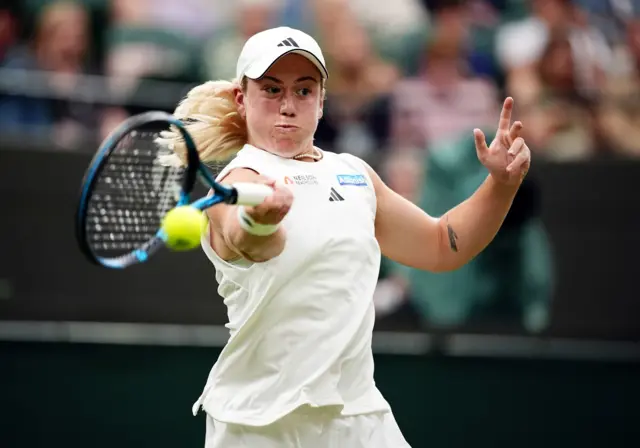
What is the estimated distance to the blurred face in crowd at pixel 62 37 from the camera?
7125 millimetres

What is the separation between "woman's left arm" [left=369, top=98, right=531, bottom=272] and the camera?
3.85 m

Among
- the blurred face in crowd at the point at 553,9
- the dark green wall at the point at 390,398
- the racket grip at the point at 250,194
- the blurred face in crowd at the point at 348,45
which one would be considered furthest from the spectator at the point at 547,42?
the racket grip at the point at 250,194

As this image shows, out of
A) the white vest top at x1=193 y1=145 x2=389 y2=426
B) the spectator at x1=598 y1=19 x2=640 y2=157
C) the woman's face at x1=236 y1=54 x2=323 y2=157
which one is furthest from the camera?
the spectator at x1=598 y1=19 x2=640 y2=157

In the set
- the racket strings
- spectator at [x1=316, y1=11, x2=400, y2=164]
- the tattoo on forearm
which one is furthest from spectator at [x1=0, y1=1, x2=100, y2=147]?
the tattoo on forearm

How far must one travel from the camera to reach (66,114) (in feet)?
22.7

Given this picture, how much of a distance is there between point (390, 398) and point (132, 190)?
3261 millimetres

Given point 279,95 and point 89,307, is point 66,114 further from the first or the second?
point 279,95

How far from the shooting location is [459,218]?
4.04m

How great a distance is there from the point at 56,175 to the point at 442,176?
85.1 inches

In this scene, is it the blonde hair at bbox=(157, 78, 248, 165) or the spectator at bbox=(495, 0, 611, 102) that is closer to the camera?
the blonde hair at bbox=(157, 78, 248, 165)

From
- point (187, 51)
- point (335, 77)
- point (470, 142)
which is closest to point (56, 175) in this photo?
point (187, 51)

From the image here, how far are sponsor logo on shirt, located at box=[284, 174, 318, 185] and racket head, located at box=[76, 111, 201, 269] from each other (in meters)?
0.29

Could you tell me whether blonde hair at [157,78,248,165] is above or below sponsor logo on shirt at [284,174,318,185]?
above

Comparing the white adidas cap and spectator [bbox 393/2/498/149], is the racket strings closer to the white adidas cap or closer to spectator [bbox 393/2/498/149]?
the white adidas cap
